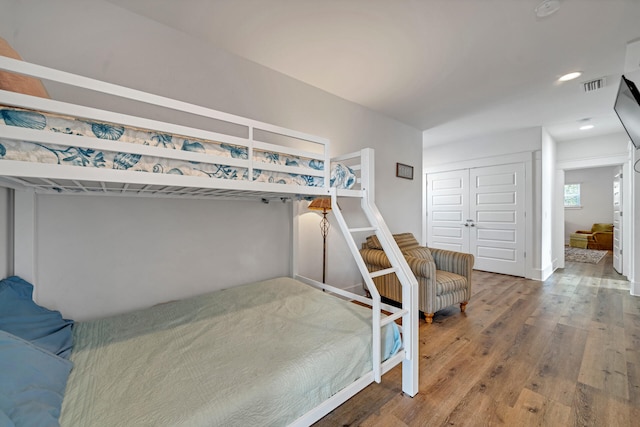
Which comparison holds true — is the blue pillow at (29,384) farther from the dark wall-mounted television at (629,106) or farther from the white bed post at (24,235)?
the dark wall-mounted television at (629,106)

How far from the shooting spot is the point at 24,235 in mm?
1396

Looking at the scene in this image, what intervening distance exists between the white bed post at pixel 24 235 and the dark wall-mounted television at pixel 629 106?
4.48 metres

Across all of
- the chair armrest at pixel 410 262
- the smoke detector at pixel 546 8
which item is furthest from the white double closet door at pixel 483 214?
the smoke detector at pixel 546 8

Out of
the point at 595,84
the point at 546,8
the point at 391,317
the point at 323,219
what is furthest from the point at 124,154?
the point at 595,84

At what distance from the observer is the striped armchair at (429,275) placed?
97.6 inches

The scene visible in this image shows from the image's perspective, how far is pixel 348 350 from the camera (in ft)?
4.11

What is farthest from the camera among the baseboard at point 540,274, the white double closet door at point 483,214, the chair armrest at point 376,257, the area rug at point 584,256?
the area rug at point 584,256

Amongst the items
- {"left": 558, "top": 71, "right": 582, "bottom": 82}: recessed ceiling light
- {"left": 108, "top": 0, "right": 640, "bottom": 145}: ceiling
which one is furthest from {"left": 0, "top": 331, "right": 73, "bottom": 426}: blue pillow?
{"left": 558, "top": 71, "right": 582, "bottom": 82}: recessed ceiling light

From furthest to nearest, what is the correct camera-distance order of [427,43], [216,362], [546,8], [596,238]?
[596,238] < [427,43] < [546,8] < [216,362]

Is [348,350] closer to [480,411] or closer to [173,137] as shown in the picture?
[480,411]

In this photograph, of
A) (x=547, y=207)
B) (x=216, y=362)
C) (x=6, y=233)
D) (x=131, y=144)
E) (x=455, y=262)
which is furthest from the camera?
(x=547, y=207)

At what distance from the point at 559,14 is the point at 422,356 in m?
2.68

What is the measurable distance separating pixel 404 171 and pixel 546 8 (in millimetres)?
2275

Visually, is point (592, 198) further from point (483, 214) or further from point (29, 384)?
point (29, 384)
